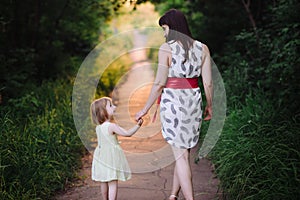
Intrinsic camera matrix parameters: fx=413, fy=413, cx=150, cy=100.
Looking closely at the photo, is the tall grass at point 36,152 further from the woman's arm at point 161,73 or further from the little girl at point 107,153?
the woman's arm at point 161,73

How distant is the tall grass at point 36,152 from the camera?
3.97 metres

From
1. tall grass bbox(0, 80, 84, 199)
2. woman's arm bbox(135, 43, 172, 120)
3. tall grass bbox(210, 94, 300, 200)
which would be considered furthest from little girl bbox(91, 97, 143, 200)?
tall grass bbox(210, 94, 300, 200)

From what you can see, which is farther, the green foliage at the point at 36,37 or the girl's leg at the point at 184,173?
the green foliage at the point at 36,37

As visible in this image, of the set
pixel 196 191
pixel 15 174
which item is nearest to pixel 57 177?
pixel 15 174

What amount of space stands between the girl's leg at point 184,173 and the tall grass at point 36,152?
1378 mm

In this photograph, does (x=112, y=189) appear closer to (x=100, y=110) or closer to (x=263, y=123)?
(x=100, y=110)

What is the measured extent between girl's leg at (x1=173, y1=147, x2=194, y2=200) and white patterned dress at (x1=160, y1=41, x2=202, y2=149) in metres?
0.07

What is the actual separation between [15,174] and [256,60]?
4.91m

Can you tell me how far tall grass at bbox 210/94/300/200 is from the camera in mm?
3502

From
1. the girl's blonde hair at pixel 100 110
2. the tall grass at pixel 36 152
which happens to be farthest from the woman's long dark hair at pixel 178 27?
the tall grass at pixel 36 152

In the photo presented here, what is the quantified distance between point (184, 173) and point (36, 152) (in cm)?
183

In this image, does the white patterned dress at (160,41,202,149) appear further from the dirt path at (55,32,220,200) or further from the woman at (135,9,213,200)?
the dirt path at (55,32,220,200)

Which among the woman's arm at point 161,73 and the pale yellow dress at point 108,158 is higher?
the woman's arm at point 161,73

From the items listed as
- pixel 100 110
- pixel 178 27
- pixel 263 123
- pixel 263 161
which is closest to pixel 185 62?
pixel 178 27
